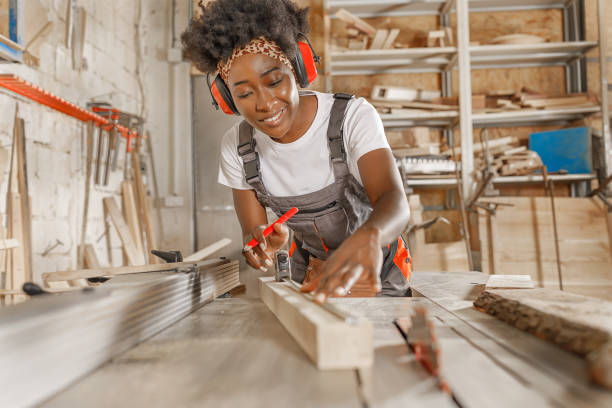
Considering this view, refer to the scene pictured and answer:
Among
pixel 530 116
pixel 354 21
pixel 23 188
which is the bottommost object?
pixel 23 188

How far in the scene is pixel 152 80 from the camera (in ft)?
13.9

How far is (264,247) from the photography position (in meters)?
1.53

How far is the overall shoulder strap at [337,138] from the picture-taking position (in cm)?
154

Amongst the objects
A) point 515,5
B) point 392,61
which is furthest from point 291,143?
point 515,5

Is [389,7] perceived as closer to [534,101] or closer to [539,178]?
[534,101]

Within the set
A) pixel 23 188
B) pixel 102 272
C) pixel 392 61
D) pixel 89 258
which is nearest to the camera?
pixel 102 272

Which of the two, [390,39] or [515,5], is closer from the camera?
[390,39]

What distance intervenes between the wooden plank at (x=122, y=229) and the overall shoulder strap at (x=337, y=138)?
2.21 m

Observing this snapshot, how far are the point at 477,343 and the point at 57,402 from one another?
2.19ft

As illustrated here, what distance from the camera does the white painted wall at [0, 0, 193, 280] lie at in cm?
249

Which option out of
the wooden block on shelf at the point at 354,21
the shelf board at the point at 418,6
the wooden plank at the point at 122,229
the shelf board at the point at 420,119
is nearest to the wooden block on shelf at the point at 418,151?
the shelf board at the point at 420,119

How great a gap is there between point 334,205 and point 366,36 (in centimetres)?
272

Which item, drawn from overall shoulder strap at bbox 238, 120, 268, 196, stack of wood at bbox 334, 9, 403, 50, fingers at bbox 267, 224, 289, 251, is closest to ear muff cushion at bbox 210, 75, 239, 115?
overall shoulder strap at bbox 238, 120, 268, 196

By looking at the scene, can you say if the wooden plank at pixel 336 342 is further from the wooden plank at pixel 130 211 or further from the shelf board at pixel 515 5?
the shelf board at pixel 515 5
